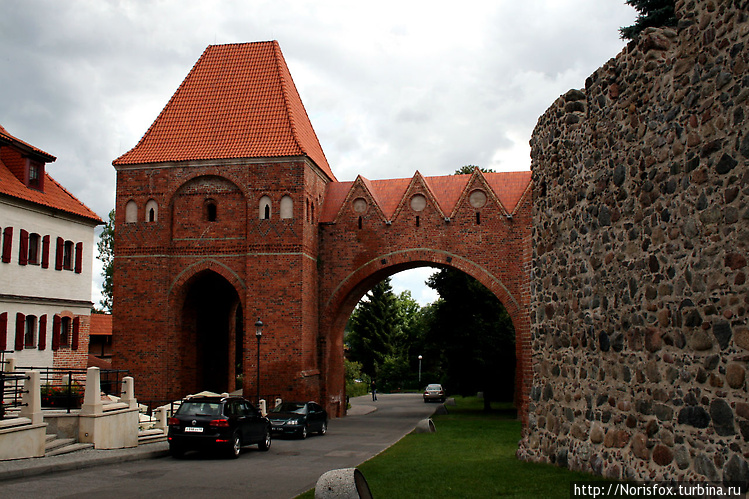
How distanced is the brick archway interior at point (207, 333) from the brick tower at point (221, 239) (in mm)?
95

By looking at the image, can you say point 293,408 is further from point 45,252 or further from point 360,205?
point 45,252

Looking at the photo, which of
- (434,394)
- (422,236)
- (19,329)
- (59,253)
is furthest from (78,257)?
(434,394)

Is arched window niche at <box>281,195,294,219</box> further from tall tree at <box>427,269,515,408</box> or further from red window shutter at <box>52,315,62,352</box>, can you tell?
tall tree at <box>427,269,515,408</box>

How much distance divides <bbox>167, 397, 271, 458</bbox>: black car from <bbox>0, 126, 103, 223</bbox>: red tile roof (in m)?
13.1

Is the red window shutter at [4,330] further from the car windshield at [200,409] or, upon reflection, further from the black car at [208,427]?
the car windshield at [200,409]

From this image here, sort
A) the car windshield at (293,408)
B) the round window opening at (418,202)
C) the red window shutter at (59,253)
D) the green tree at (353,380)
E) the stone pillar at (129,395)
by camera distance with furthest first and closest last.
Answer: the green tree at (353,380), the round window opening at (418,202), the red window shutter at (59,253), the car windshield at (293,408), the stone pillar at (129,395)

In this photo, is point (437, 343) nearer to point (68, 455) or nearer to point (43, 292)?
point (43, 292)

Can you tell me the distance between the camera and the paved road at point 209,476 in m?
10.3

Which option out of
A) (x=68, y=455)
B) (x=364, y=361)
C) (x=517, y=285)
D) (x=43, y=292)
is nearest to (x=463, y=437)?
(x=517, y=285)

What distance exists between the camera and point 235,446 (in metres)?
15.5

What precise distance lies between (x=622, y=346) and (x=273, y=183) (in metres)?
21.6

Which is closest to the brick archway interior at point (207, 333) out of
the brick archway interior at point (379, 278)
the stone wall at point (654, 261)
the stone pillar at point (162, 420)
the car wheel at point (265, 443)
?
the brick archway interior at point (379, 278)

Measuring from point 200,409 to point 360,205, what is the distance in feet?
49.6

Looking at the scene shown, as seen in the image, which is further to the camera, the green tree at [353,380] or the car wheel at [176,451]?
the green tree at [353,380]
